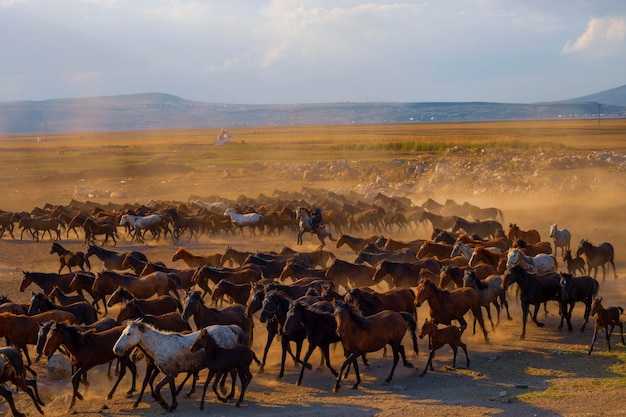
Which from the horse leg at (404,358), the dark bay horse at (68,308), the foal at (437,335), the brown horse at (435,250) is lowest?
the horse leg at (404,358)

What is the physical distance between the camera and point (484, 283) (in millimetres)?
13867

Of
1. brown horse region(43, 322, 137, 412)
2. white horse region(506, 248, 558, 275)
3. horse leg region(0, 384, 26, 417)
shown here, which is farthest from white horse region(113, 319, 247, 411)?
white horse region(506, 248, 558, 275)

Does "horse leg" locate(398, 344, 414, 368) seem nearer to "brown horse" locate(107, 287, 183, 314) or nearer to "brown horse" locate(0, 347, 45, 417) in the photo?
"brown horse" locate(107, 287, 183, 314)

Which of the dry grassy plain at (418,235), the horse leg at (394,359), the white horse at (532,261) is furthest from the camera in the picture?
the white horse at (532,261)

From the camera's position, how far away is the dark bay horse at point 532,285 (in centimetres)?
1388

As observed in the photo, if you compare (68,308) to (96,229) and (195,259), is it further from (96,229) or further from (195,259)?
(96,229)

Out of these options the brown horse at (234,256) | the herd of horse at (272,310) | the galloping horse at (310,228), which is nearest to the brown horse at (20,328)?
the herd of horse at (272,310)

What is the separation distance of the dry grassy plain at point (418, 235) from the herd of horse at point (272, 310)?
0.33 metres

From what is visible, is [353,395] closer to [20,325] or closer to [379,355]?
[379,355]

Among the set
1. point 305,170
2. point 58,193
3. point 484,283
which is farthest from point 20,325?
point 305,170

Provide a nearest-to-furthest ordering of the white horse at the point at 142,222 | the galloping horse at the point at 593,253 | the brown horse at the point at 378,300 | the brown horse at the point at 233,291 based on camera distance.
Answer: the brown horse at the point at 378,300 < the brown horse at the point at 233,291 < the galloping horse at the point at 593,253 < the white horse at the point at 142,222

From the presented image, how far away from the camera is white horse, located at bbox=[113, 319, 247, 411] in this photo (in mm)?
10023

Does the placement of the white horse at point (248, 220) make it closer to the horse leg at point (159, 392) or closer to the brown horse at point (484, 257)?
the brown horse at point (484, 257)

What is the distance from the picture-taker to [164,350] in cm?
1025
